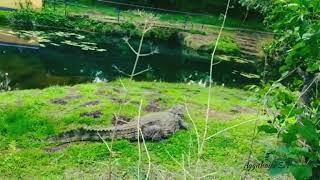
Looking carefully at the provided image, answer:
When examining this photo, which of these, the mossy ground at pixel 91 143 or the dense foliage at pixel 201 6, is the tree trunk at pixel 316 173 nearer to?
the mossy ground at pixel 91 143

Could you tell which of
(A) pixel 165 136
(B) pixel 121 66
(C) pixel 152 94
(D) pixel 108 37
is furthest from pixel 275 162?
(D) pixel 108 37

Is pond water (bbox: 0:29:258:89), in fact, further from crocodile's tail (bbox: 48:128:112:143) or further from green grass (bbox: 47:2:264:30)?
crocodile's tail (bbox: 48:128:112:143)

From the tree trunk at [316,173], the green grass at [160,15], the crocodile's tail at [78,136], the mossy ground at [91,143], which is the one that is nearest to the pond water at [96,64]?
the mossy ground at [91,143]

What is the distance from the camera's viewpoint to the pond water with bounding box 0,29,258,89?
12328 millimetres

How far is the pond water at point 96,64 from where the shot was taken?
12.3 metres

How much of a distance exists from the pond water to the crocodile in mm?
4169

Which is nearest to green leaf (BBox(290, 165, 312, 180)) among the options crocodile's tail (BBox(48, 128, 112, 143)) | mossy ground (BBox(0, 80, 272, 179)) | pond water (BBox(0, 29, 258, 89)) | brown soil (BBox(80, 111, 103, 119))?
mossy ground (BBox(0, 80, 272, 179))

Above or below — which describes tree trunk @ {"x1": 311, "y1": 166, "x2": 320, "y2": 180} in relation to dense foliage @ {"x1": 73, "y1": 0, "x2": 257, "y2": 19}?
above

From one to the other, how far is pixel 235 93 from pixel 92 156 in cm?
612

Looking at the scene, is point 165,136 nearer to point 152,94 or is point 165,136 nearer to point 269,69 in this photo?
point 152,94

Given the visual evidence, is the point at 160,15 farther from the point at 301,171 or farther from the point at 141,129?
the point at 301,171

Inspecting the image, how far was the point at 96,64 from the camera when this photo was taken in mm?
14750

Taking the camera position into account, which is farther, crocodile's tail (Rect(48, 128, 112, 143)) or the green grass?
the green grass

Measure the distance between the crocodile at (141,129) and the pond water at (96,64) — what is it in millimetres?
4169
